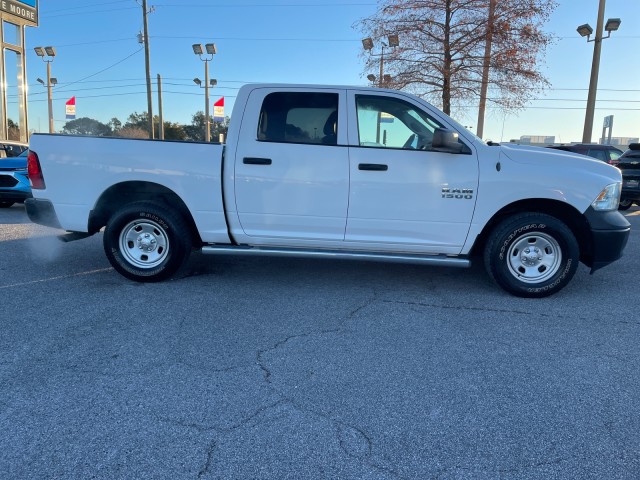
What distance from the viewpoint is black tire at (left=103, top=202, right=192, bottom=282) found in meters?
4.96

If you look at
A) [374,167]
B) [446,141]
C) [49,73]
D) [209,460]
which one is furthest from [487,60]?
[49,73]

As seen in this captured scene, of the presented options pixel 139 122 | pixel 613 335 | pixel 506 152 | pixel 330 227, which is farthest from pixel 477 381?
pixel 139 122

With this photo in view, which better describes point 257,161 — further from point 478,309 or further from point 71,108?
point 71,108

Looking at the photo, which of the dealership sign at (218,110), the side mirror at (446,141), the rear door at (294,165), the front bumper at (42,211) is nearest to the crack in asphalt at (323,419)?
the rear door at (294,165)

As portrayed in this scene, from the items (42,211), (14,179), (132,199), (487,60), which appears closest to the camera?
(42,211)

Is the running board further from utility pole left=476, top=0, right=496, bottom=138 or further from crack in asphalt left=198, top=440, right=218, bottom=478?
utility pole left=476, top=0, right=496, bottom=138

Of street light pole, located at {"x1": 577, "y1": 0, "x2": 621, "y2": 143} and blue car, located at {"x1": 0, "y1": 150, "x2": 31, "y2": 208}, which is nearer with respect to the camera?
blue car, located at {"x1": 0, "y1": 150, "x2": 31, "y2": 208}

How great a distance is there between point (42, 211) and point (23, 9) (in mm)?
26804

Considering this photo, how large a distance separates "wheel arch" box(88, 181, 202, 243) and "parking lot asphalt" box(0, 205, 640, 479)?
680 millimetres

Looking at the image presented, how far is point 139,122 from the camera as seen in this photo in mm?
46562

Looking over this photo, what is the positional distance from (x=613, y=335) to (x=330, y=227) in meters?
2.68

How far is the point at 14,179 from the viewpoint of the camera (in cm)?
1009

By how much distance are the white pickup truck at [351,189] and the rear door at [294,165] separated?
0.04 ft

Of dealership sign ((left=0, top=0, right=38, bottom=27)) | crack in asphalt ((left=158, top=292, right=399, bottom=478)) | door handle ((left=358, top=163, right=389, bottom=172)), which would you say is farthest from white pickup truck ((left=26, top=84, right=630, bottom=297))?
dealership sign ((left=0, top=0, right=38, bottom=27))
